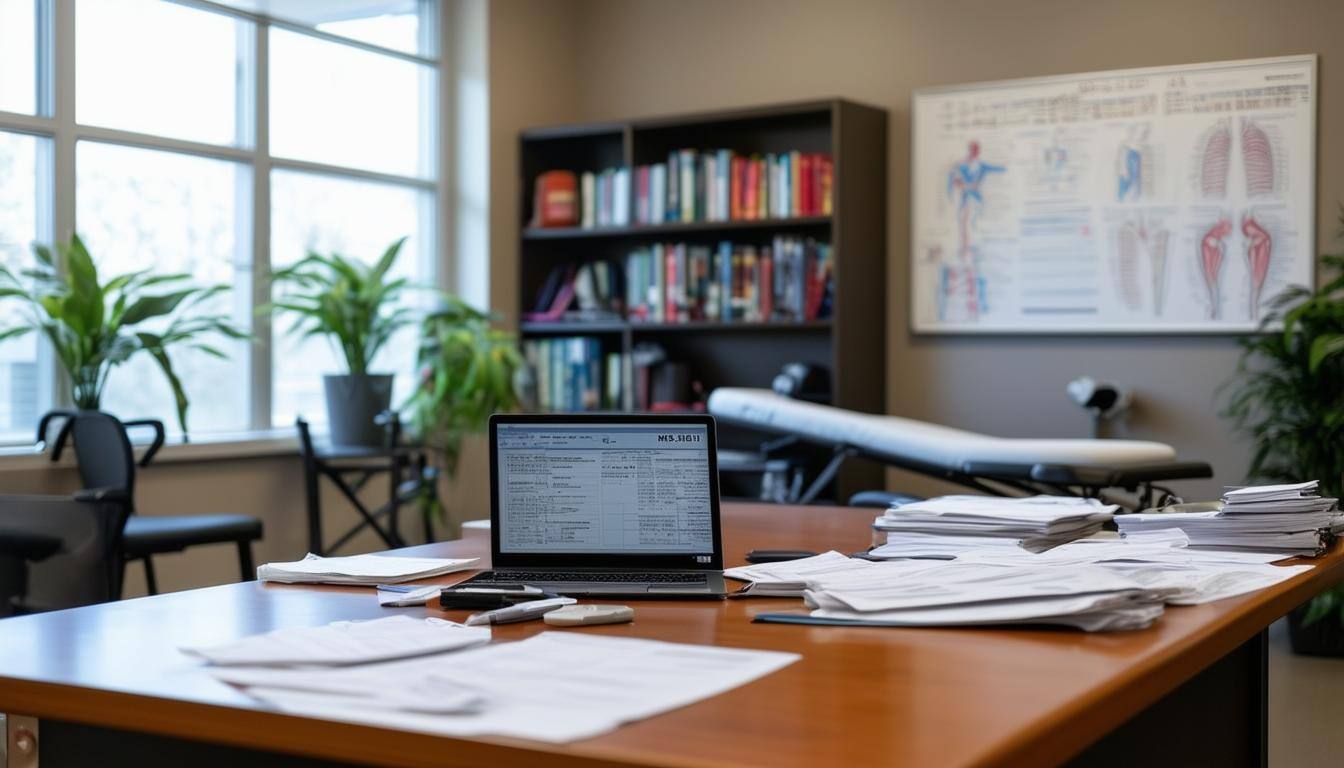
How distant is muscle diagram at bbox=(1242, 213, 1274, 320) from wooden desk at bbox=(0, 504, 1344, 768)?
11.3 ft

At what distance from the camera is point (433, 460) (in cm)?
574

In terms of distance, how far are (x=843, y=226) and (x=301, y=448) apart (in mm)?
2221

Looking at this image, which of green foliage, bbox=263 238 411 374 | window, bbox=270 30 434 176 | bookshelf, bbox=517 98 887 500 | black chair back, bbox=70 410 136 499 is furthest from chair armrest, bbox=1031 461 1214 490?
window, bbox=270 30 434 176

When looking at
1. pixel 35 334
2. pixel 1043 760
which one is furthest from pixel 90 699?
pixel 35 334

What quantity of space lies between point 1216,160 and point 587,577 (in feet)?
13.2

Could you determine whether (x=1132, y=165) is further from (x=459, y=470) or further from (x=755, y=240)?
(x=459, y=470)

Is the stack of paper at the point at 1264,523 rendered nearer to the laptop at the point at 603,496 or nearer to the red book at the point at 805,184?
the laptop at the point at 603,496

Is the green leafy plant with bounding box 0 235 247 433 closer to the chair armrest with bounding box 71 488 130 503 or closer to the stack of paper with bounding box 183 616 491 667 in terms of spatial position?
the chair armrest with bounding box 71 488 130 503

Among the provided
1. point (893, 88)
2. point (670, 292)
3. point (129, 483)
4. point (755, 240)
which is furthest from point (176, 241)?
point (893, 88)

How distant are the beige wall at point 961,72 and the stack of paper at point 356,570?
3832mm

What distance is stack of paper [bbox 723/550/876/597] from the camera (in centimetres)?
169

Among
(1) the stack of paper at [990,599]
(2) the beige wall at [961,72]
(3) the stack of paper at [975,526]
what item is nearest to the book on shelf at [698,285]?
(2) the beige wall at [961,72]

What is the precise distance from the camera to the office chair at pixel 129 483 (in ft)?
12.0

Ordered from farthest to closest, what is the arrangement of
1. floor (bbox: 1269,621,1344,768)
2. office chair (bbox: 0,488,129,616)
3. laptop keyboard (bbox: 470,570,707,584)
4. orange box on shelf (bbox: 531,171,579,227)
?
orange box on shelf (bbox: 531,171,579,227) → floor (bbox: 1269,621,1344,768) → office chair (bbox: 0,488,129,616) → laptop keyboard (bbox: 470,570,707,584)
